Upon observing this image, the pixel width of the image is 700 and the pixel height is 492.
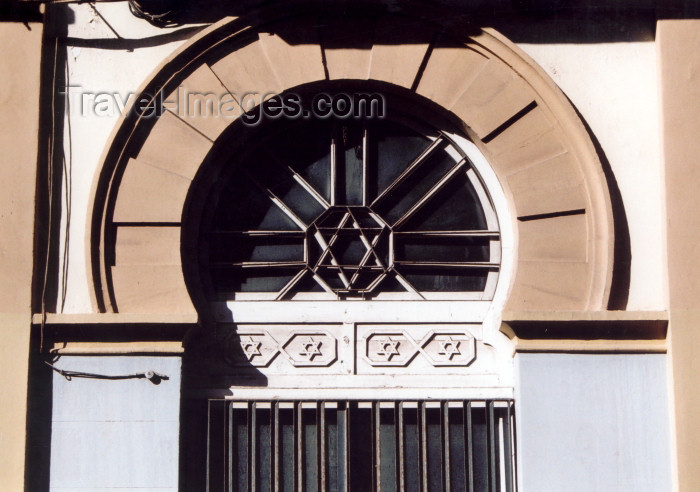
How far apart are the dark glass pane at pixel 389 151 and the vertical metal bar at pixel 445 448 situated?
2.19m

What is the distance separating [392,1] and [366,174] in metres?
1.66

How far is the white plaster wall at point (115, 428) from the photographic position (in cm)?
816

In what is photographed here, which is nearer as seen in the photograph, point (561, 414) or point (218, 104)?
point (561, 414)

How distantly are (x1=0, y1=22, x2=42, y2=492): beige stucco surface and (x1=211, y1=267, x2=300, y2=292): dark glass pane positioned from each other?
1.76 meters

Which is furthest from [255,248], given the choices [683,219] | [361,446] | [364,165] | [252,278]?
[683,219]

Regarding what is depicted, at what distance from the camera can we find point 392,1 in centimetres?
897

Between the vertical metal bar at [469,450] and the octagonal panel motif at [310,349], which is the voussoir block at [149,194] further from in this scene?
the vertical metal bar at [469,450]

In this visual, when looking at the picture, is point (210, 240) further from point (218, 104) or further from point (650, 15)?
point (650, 15)

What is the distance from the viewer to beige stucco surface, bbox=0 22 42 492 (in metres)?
8.17

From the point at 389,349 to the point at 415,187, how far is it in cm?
161

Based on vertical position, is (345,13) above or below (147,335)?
above

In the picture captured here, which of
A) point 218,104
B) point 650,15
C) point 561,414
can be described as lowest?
point 561,414

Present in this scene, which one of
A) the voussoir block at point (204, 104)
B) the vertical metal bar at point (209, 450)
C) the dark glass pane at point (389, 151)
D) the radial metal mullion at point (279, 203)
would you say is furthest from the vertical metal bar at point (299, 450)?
the voussoir block at point (204, 104)

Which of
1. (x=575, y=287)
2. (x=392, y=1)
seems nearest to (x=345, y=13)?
(x=392, y=1)
